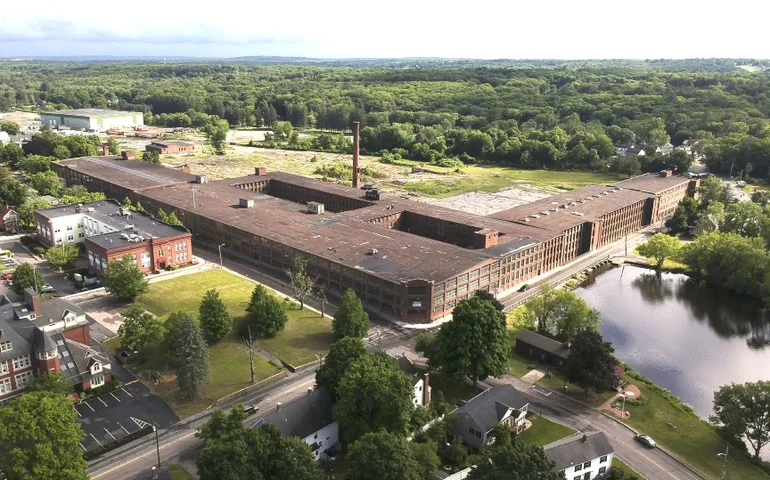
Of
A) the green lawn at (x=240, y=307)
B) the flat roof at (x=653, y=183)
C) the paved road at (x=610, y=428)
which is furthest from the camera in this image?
the flat roof at (x=653, y=183)

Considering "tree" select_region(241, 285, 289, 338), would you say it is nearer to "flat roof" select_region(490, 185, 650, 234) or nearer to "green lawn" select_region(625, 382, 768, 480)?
"green lawn" select_region(625, 382, 768, 480)

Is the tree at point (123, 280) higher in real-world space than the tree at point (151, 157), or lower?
lower

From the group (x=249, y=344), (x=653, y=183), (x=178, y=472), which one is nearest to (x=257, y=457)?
(x=178, y=472)

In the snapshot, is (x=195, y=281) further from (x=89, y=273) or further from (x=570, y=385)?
(x=570, y=385)

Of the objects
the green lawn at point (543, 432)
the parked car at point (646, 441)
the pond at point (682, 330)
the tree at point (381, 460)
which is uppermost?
the tree at point (381, 460)

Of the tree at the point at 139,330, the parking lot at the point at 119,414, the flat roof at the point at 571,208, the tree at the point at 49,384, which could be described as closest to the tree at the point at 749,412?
the parking lot at the point at 119,414

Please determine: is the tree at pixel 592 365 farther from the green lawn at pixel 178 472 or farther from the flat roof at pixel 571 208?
the flat roof at pixel 571 208
